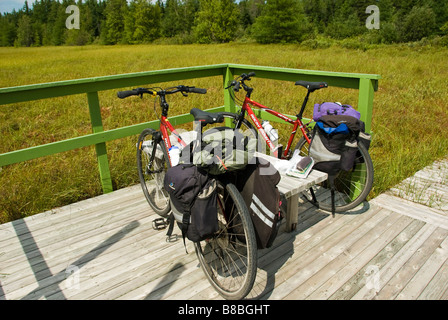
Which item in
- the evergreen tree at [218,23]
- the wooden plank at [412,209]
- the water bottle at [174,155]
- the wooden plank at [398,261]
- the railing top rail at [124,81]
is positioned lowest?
the wooden plank at [398,261]

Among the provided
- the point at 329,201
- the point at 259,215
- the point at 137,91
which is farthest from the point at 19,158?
the point at 329,201

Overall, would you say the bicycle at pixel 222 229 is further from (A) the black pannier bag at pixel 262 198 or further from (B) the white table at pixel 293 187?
(B) the white table at pixel 293 187

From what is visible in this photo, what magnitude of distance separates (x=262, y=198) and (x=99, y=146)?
2.21 m

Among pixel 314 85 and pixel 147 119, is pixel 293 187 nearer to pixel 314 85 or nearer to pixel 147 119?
pixel 314 85

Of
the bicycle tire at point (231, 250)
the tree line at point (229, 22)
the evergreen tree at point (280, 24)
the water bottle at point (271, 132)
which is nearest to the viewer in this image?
the bicycle tire at point (231, 250)

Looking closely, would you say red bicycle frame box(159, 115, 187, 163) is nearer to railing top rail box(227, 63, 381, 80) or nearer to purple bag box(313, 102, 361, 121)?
purple bag box(313, 102, 361, 121)

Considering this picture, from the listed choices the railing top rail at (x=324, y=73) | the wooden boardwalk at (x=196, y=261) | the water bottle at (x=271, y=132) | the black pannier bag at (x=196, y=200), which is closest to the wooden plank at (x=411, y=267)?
the wooden boardwalk at (x=196, y=261)

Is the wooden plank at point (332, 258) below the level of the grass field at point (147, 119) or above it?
below

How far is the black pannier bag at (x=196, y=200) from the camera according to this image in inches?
81.5

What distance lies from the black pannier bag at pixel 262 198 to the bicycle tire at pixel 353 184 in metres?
1.22

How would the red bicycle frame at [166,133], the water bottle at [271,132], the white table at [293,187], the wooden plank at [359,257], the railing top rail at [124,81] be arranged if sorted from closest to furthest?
the wooden plank at [359,257]
the white table at [293,187]
the red bicycle frame at [166,133]
the railing top rail at [124,81]
the water bottle at [271,132]

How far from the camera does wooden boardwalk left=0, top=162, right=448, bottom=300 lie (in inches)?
93.0

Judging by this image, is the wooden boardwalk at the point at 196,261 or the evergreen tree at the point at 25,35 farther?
the evergreen tree at the point at 25,35

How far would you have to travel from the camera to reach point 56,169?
15.0 ft
